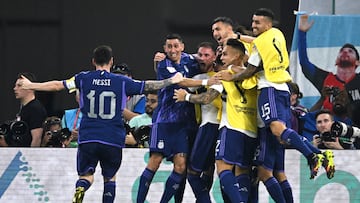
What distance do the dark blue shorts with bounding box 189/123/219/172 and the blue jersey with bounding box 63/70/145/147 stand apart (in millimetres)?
898

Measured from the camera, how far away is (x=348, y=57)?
55.9 ft

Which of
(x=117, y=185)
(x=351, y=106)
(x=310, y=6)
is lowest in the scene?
(x=117, y=185)

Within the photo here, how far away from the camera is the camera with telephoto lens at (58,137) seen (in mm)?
16891

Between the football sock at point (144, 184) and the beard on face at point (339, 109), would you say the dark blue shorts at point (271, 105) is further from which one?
the beard on face at point (339, 109)

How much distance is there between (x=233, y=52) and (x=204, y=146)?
1178 millimetres

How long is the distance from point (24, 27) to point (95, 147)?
4833mm

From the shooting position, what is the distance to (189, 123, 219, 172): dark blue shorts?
49.6ft

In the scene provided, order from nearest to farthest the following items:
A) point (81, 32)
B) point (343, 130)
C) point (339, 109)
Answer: point (343, 130), point (339, 109), point (81, 32)

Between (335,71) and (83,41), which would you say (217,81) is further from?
(83,41)

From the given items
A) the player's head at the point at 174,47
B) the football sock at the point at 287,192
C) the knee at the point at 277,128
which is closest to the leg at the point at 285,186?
the football sock at the point at 287,192

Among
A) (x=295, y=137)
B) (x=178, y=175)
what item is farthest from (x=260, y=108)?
(x=178, y=175)

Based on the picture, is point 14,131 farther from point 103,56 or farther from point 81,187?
point 103,56

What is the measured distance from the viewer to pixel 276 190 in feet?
48.3

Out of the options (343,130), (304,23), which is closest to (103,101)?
(343,130)
